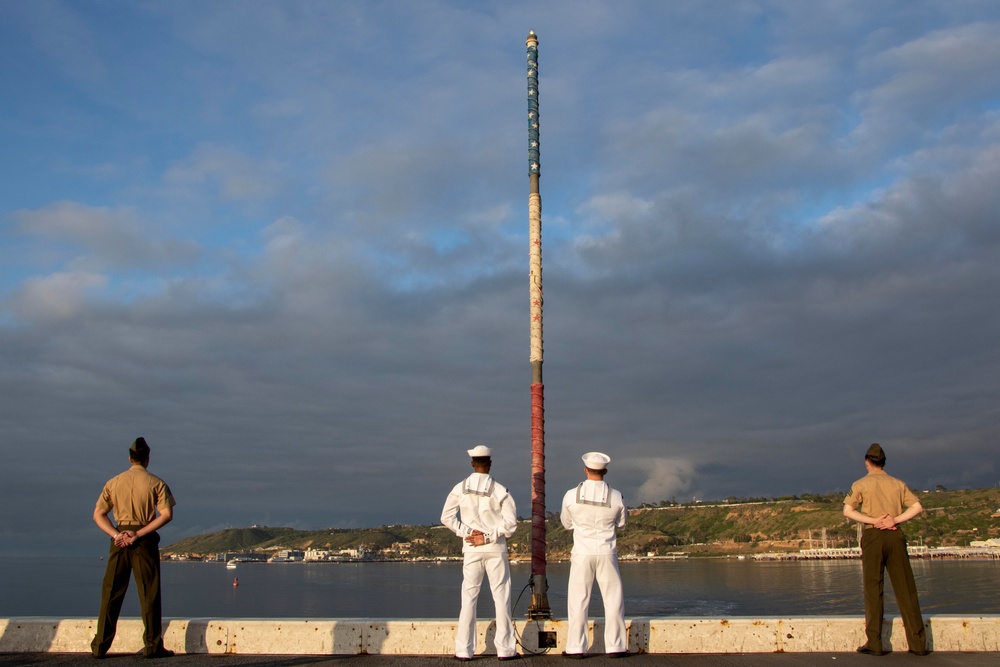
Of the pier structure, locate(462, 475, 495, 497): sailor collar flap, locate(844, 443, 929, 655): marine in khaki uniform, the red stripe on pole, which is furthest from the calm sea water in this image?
locate(462, 475, 495, 497): sailor collar flap

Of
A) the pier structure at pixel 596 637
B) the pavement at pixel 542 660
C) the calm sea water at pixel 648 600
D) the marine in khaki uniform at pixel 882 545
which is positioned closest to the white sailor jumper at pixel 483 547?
the pavement at pixel 542 660

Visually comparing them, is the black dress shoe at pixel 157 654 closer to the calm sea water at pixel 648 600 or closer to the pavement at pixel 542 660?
the pavement at pixel 542 660

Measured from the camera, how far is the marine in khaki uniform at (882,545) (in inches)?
378

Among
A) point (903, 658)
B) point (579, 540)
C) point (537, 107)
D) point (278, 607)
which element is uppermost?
point (537, 107)

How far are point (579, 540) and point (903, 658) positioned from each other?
3.86m

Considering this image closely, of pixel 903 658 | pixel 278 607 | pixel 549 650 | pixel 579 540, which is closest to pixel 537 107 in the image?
pixel 579 540

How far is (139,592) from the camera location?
9.31 metres

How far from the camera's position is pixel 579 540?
9625 millimetres

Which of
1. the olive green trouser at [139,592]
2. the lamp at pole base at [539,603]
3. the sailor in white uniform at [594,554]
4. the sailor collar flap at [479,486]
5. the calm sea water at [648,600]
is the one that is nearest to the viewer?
the olive green trouser at [139,592]

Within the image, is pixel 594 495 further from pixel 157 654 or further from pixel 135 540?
pixel 157 654

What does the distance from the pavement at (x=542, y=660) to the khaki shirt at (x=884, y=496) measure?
1633mm

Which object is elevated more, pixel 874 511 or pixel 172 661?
pixel 874 511

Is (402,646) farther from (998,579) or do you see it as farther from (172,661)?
(998,579)

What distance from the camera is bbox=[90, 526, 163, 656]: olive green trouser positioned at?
925 cm
